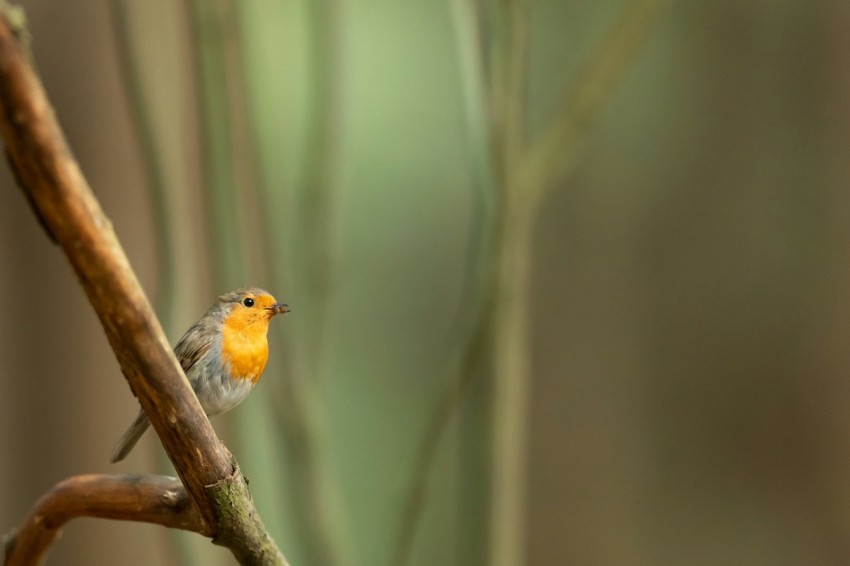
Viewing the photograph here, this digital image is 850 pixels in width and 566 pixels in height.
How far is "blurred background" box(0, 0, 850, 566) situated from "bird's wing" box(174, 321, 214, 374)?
550 millimetres

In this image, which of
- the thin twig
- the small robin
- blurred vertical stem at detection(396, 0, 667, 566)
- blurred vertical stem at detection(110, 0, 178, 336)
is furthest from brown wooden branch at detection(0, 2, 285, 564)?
the thin twig

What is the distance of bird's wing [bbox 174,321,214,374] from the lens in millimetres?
897

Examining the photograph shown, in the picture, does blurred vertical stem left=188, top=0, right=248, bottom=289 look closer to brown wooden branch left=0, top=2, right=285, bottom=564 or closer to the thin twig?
the thin twig

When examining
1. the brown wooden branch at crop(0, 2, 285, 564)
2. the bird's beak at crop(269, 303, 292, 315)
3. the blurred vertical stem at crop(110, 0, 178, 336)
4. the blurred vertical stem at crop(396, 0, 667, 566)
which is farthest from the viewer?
the blurred vertical stem at crop(396, 0, 667, 566)

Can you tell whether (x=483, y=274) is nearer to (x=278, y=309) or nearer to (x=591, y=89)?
(x=591, y=89)

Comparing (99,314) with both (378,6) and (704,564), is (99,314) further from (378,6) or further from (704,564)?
(704,564)

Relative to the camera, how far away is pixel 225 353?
0.88 meters

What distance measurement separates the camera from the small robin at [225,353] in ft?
2.78

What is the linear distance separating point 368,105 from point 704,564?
227 cm

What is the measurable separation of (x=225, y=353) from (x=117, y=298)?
0.97 feet

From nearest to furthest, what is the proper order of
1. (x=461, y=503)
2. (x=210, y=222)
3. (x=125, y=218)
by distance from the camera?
(x=210, y=222) → (x=461, y=503) → (x=125, y=218)

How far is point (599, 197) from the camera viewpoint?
3588 millimetres

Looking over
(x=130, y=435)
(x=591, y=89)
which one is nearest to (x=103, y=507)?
(x=130, y=435)

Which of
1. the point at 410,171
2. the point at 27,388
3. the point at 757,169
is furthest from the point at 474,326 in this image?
the point at 757,169
